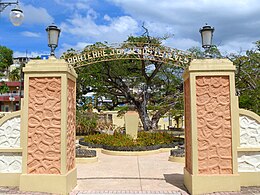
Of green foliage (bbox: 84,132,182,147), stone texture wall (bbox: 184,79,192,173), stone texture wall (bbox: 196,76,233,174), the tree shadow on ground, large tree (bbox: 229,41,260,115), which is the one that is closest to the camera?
stone texture wall (bbox: 196,76,233,174)

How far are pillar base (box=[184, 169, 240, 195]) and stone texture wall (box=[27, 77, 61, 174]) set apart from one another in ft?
9.02

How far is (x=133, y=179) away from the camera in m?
6.95

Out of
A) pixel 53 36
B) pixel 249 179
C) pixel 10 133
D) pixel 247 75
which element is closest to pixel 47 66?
pixel 53 36

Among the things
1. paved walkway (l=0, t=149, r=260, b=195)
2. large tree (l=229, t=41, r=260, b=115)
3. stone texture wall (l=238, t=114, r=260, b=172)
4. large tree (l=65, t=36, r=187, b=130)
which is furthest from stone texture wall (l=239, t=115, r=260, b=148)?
large tree (l=65, t=36, r=187, b=130)

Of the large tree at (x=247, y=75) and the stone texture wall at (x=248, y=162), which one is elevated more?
the large tree at (x=247, y=75)

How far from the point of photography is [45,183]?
221 inches

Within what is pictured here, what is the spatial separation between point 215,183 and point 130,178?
2.26 meters

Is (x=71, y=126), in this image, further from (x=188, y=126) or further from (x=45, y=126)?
(x=188, y=126)

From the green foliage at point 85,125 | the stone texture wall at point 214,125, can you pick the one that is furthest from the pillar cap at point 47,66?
the green foliage at point 85,125

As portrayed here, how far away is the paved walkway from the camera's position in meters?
5.72

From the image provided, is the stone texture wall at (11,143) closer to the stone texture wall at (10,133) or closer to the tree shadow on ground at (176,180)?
the stone texture wall at (10,133)

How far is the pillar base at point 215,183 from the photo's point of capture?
5.56 m

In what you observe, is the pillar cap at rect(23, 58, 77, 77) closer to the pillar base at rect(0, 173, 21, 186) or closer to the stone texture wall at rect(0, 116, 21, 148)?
the stone texture wall at rect(0, 116, 21, 148)

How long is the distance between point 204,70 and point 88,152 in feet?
19.5
